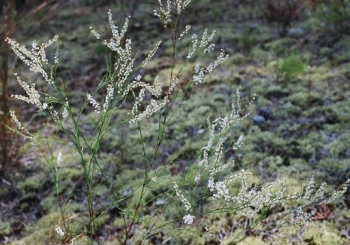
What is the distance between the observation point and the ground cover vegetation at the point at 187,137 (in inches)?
66.6

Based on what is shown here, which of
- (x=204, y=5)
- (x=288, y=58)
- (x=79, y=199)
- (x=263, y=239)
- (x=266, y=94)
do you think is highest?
(x=204, y=5)

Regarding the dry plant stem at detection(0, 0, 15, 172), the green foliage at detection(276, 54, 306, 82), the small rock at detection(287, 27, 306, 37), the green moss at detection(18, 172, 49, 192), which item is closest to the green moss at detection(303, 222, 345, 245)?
the green foliage at detection(276, 54, 306, 82)

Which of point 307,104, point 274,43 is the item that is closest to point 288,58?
point 307,104

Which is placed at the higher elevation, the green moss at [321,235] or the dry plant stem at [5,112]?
the dry plant stem at [5,112]

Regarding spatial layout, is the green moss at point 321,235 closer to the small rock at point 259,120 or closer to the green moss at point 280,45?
the small rock at point 259,120

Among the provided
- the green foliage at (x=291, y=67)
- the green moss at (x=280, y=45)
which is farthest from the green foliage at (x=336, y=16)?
the green foliage at (x=291, y=67)

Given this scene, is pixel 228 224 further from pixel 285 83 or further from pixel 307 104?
pixel 285 83

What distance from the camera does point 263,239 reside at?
7.88 ft

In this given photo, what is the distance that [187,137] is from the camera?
11.5ft

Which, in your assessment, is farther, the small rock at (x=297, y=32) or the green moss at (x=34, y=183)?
the small rock at (x=297, y=32)

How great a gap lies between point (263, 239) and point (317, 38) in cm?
292

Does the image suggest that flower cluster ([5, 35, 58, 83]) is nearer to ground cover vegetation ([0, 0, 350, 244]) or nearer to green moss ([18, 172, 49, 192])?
ground cover vegetation ([0, 0, 350, 244])

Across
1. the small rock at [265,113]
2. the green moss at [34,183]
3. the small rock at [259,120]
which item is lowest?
the green moss at [34,183]

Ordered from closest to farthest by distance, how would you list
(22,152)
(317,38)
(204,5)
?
1. (22,152)
2. (317,38)
3. (204,5)
